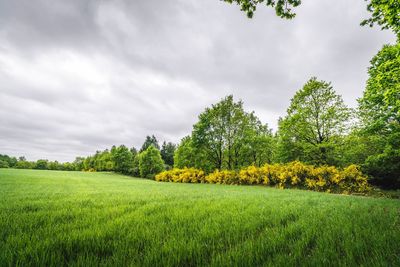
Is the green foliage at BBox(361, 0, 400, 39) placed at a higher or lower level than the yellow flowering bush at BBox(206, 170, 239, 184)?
higher

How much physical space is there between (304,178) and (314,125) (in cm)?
658

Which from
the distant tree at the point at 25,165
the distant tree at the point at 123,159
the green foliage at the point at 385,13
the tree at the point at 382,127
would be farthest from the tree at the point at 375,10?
the distant tree at the point at 25,165

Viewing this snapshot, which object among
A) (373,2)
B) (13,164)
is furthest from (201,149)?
(13,164)

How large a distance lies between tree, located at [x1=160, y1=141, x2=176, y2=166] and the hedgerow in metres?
52.6

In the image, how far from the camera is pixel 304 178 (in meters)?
17.7

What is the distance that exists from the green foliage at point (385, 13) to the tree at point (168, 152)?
71.5 meters

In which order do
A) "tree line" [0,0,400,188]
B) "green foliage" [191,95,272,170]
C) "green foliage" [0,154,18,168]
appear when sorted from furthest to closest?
"green foliage" [0,154,18,168] → "green foliage" [191,95,272,170] → "tree line" [0,0,400,188]

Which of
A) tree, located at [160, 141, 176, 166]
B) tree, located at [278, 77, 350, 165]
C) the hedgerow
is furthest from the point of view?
tree, located at [160, 141, 176, 166]

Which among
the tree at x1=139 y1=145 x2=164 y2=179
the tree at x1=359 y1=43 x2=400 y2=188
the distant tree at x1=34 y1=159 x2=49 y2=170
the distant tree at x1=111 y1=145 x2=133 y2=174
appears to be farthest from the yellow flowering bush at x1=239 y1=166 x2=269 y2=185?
the distant tree at x1=34 y1=159 x2=49 y2=170

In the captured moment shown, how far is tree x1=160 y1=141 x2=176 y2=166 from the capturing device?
74956mm

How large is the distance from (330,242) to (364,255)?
415 millimetres

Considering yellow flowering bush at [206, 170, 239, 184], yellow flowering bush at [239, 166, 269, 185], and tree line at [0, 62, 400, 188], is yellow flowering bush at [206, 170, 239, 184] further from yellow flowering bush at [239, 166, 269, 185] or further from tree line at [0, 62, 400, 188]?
tree line at [0, 62, 400, 188]

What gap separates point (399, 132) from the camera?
14.2 meters

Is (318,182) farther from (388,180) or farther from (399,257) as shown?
(399,257)
